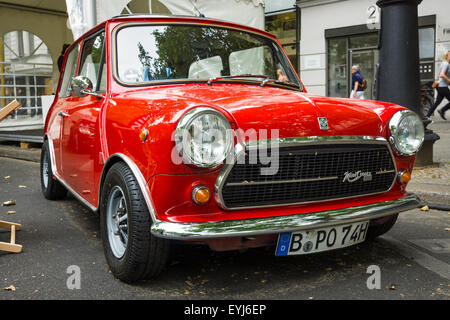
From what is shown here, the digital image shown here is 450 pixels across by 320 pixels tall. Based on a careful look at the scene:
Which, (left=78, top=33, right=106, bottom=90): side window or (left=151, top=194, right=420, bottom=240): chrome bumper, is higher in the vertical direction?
(left=78, top=33, right=106, bottom=90): side window

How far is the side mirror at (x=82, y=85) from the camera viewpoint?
3.36 metres

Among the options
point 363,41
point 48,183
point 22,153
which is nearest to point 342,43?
point 363,41

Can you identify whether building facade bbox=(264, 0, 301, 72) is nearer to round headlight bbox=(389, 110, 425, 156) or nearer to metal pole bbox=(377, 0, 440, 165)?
metal pole bbox=(377, 0, 440, 165)

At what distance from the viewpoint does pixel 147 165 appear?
2.44 m

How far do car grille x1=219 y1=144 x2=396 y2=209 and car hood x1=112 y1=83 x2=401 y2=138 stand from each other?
0.34 feet

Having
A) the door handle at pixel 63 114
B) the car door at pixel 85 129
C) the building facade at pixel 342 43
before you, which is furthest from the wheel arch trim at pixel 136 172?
the building facade at pixel 342 43

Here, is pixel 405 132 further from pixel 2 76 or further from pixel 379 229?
pixel 2 76

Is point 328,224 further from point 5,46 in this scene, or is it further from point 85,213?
point 5,46

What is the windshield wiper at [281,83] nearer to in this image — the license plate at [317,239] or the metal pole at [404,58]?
the license plate at [317,239]

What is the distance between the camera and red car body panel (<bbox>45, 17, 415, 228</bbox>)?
2355 millimetres

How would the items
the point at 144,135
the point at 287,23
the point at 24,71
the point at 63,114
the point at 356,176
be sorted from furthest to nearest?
the point at 287,23, the point at 24,71, the point at 63,114, the point at 356,176, the point at 144,135

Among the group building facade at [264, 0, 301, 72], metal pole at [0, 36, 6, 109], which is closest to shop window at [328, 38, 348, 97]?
building facade at [264, 0, 301, 72]

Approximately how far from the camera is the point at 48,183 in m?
5.02

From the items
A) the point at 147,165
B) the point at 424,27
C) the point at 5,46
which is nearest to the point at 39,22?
the point at 5,46
